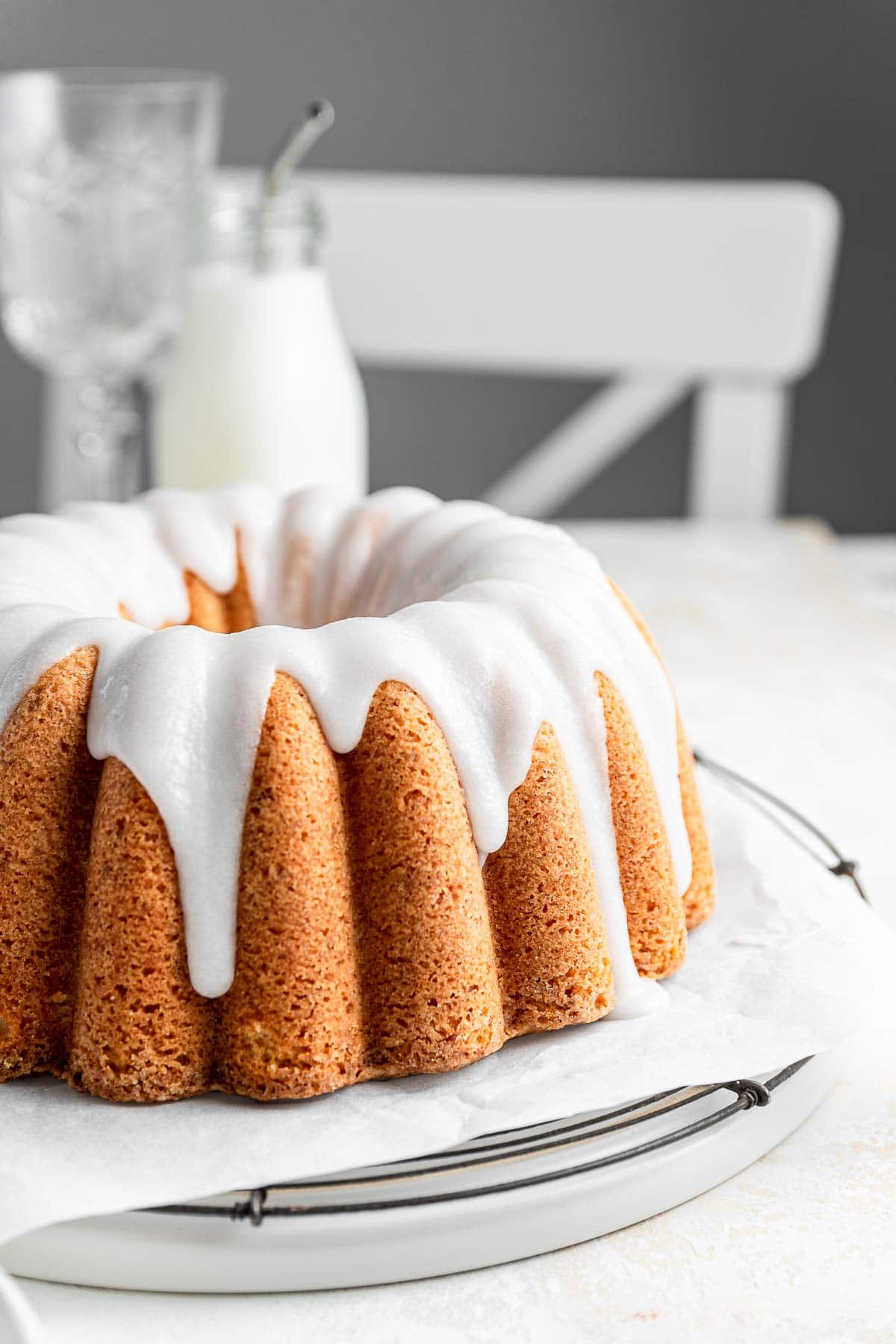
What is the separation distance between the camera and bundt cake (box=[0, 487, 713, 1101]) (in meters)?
0.89

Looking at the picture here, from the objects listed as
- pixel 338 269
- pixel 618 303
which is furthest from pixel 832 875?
pixel 338 269

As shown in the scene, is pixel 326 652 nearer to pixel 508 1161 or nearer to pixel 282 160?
pixel 508 1161

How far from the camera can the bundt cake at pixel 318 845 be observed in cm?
89

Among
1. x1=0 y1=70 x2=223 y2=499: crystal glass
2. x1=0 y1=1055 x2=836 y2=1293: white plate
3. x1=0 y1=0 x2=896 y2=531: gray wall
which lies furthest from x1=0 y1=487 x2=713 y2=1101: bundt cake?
x1=0 y1=0 x2=896 y2=531: gray wall

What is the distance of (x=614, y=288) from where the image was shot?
2.19m

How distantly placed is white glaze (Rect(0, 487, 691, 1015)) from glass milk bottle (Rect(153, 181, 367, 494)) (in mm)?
546

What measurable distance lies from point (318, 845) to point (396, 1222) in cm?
22

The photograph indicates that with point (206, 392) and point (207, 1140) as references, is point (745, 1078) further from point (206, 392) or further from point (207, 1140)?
point (206, 392)

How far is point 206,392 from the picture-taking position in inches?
68.9

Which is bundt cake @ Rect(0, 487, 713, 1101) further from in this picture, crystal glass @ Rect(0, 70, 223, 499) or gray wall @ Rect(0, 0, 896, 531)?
gray wall @ Rect(0, 0, 896, 531)

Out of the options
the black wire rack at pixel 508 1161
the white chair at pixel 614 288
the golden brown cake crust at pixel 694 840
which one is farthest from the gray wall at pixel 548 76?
the black wire rack at pixel 508 1161

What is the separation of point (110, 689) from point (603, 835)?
12.2 inches

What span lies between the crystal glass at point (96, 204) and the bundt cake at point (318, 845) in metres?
0.85

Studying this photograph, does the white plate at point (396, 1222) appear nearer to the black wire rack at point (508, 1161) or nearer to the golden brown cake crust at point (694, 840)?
the black wire rack at point (508, 1161)
